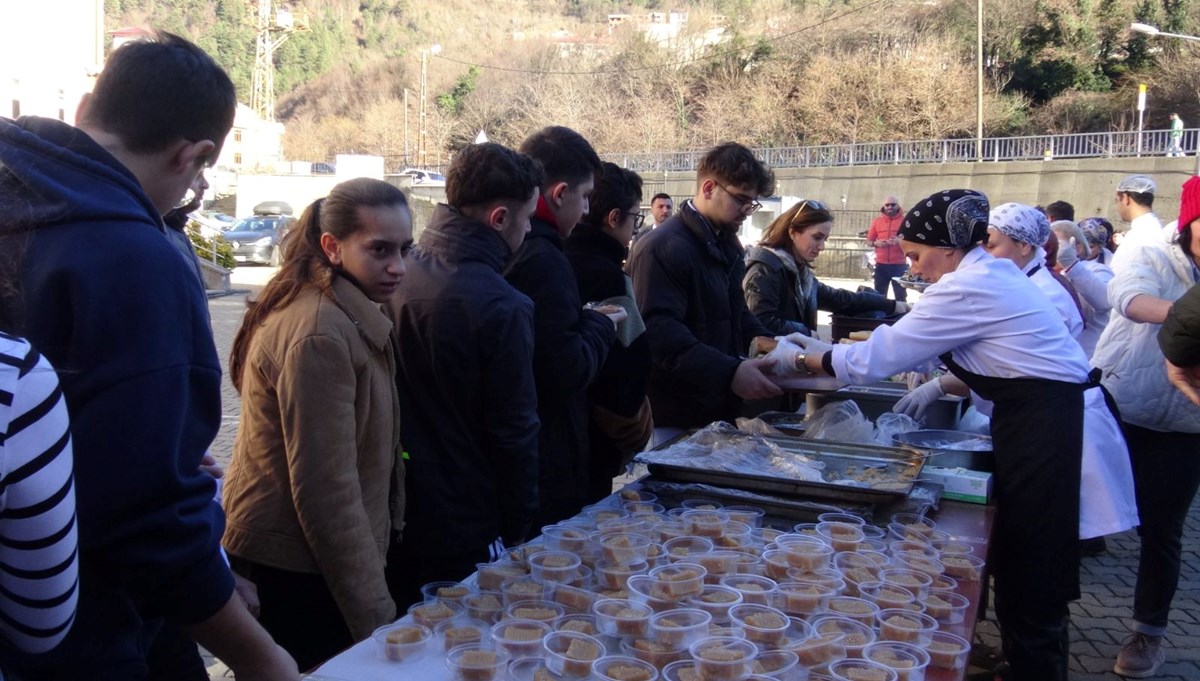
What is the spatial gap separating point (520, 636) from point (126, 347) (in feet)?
2.83

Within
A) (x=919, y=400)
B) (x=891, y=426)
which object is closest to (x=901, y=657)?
(x=891, y=426)

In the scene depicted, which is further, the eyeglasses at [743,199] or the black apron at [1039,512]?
the eyeglasses at [743,199]

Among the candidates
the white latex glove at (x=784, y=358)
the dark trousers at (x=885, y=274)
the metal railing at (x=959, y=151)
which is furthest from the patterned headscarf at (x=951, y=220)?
the metal railing at (x=959, y=151)

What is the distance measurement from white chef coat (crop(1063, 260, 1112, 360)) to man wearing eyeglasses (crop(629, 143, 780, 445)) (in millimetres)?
3178

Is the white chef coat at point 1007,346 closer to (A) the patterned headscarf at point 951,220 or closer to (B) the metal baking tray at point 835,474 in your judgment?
(A) the patterned headscarf at point 951,220

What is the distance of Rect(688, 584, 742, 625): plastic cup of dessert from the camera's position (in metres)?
1.95

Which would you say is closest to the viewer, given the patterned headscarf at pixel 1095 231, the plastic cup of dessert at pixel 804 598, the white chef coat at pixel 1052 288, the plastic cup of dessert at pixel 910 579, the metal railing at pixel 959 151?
the plastic cup of dessert at pixel 804 598

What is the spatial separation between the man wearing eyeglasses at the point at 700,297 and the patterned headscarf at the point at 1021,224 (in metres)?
1.30

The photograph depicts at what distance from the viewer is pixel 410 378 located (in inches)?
111

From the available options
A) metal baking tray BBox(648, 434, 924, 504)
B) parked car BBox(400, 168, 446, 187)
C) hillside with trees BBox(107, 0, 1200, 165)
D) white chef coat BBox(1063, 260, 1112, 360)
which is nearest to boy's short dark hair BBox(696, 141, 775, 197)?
metal baking tray BBox(648, 434, 924, 504)

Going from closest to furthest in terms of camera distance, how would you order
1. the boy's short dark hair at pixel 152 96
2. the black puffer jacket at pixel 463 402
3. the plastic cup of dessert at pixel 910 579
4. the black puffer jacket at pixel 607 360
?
the boy's short dark hair at pixel 152 96, the plastic cup of dessert at pixel 910 579, the black puffer jacket at pixel 463 402, the black puffer jacket at pixel 607 360

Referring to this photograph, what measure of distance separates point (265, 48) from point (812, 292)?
7002 centimetres

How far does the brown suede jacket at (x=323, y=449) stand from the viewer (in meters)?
2.37

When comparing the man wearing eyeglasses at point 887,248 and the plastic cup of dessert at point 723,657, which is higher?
the man wearing eyeglasses at point 887,248
